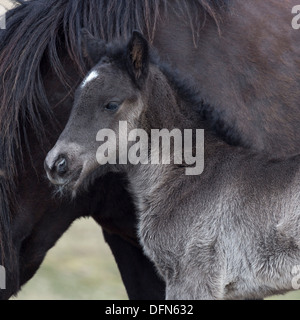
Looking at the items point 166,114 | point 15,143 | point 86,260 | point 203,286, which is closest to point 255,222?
point 203,286

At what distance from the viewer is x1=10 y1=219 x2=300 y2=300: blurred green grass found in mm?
10000

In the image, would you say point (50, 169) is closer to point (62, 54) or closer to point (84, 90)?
point (84, 90)

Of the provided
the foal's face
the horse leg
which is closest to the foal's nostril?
the foal's face

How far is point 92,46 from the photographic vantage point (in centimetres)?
502

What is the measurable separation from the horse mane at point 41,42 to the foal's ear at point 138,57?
36 centimetres

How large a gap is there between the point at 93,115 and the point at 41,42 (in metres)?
0.72

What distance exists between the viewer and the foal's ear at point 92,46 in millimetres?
5012

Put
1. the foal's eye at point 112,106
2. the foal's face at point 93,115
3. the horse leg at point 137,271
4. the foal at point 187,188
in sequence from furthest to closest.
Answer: the horse leg at point 137,271 → the foal's eye at point 112,106 → the foal's face at point 93,115 → the foal at point 187,188

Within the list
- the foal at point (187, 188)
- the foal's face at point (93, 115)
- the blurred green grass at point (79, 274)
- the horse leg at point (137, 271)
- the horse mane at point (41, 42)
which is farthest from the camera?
the blurred green grass at point (79, 274)

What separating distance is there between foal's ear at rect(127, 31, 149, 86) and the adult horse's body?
14.2 inches

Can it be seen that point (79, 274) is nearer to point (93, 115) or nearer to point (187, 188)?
point (187, 188)

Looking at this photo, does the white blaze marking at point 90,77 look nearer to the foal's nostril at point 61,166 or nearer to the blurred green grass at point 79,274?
the foal's nostril at point 61,166

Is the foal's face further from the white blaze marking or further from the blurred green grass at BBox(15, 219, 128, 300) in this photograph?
the blurred green grass at BBox(15, 219, 128, 300)

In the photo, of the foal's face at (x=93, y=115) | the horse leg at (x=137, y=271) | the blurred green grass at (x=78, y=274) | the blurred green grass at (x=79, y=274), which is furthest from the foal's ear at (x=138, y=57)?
the blurred green grass at (x=78, y=274)
